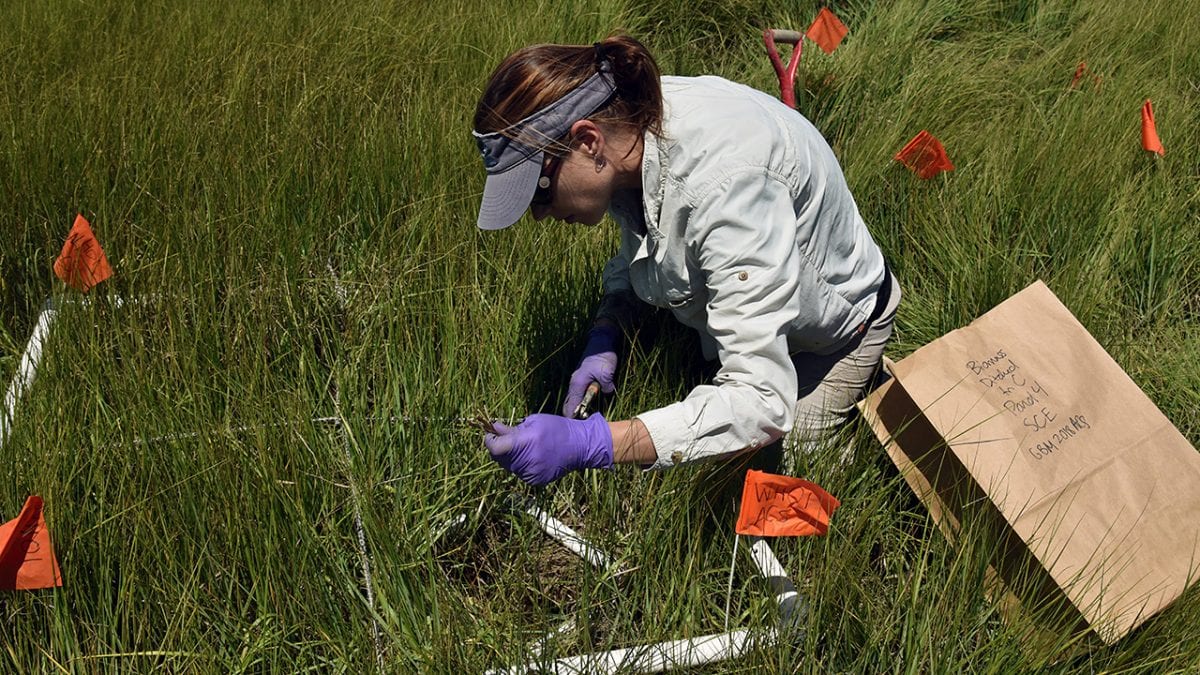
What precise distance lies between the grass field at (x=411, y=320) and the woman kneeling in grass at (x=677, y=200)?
19cm

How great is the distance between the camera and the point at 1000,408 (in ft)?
5.59

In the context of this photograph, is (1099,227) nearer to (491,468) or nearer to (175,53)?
(491,468)

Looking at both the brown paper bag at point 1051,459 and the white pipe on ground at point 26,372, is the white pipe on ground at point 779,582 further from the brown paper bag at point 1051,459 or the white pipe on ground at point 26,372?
the white pipe on ground at point 26,372

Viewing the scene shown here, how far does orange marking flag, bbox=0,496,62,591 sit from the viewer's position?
134 cm

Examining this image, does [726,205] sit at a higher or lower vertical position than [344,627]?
higher

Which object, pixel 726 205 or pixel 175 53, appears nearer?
pixel 726 205

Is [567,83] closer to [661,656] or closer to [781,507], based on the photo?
[781,507]

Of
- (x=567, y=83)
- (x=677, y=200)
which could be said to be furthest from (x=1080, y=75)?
(x=567, y=83)

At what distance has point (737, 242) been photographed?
5.26 feet

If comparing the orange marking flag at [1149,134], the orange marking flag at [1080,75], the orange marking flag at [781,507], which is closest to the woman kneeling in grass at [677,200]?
the orange marking flag at [781,507]

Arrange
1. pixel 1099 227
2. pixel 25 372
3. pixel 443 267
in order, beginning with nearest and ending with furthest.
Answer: pixel 25 372
pixel 443 267
pixel 1099 227

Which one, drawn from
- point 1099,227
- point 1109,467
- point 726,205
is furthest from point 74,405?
point 1099,227

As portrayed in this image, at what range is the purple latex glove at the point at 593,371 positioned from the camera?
6.59ft

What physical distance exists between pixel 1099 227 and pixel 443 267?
167 centimetres
